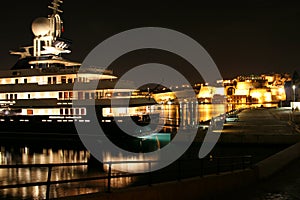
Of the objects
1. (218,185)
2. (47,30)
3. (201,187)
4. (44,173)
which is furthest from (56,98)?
(201,187)

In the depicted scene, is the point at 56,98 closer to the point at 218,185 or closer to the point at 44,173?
the point at 44,173

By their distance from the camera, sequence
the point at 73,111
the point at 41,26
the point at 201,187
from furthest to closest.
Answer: the point at 41,26
the point at 73,111
the point at 201,187

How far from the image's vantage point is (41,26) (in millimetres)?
48656

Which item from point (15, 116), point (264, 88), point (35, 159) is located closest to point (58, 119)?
point (15, 116)

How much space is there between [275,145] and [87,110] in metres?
16.3

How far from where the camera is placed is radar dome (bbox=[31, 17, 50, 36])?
48.6m

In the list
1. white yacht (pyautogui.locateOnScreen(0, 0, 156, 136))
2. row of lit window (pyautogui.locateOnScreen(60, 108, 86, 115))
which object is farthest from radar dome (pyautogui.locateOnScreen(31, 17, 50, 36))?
row of lit window (pyautogui.locateOnScreen(60, 108, 86, 115))

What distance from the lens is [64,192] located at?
49.8 feet

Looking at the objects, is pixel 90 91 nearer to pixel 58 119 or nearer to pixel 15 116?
pixel 58 119

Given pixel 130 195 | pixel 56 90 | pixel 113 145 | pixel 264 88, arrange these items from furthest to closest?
pixel 264 88 → pixel 56 90 → pixel 113 145 → pixel 130 195

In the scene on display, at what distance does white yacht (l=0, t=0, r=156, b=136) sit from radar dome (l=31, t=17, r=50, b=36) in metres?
6.97

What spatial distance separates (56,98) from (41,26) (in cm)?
1520

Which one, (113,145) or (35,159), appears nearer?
(35,159)

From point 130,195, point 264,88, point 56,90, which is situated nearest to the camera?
point 130,195
